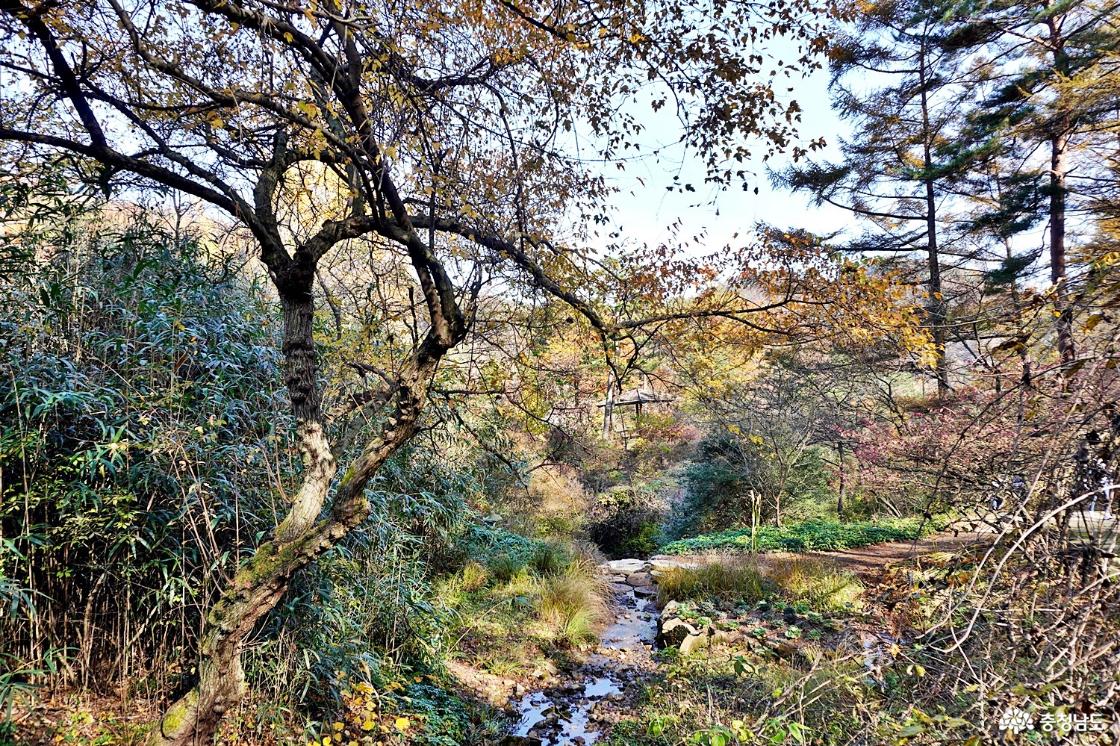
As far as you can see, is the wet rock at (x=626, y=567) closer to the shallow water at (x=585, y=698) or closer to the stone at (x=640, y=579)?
the stone at (x=640, y=579)

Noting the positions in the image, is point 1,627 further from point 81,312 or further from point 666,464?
point 666,464

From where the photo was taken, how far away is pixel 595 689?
488 centimetres

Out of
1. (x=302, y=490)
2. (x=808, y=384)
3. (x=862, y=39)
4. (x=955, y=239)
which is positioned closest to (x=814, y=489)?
(x=808, y=384)

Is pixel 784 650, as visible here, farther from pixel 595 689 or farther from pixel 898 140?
pixel 898 140

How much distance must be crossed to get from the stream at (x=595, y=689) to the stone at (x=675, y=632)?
177 mm

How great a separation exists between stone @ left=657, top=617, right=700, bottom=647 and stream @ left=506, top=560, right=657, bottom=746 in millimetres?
177

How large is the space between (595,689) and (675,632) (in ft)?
4.00

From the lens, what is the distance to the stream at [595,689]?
409cm

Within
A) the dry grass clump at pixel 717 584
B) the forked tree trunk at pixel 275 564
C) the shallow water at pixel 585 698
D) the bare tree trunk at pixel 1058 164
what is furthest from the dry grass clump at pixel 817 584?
the forked tree trunk at pixel 275 564

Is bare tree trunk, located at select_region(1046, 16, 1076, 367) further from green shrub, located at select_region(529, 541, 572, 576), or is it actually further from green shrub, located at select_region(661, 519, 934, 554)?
green shrub, located at select_region(529, 541, 572, 576)

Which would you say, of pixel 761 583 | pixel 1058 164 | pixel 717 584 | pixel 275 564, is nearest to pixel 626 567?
pixel 717 584

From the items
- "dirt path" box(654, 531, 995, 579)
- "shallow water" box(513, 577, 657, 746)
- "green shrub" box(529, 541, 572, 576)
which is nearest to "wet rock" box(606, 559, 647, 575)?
"dirt path" box(654, 531, 995, 579)

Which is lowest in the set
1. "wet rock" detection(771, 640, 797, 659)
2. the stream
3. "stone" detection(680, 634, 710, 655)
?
the stream

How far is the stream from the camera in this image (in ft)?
13.4
